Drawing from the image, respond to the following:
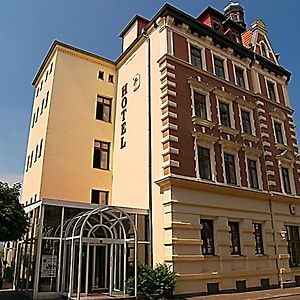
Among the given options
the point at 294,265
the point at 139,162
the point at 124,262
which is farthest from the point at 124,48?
the point at 294,265

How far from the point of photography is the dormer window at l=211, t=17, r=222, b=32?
2356 cm

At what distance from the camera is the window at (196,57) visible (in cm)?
2075

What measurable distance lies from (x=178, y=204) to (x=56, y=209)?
606cm

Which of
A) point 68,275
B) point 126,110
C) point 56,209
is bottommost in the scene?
point 68,275

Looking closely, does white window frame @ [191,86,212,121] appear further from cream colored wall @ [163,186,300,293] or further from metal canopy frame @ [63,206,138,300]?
metal canopy frame @ [63,206,138,300]

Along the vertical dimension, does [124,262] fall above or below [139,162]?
below

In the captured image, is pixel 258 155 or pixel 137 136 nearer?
pixel 137 136

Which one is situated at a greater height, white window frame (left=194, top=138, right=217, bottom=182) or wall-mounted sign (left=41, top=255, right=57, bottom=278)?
white window frame (left=194, top=138, right=217, bottom=182)

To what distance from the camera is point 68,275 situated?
15.4 metres

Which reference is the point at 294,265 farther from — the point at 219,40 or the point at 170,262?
the point at 219,40

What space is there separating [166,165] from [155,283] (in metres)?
5.64

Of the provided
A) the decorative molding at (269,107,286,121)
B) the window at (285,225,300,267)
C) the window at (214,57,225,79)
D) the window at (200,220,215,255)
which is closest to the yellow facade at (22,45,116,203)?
the window at (200,220,215,255)

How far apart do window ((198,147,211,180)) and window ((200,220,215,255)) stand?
99.6 inches

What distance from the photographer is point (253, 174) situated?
21.0m
